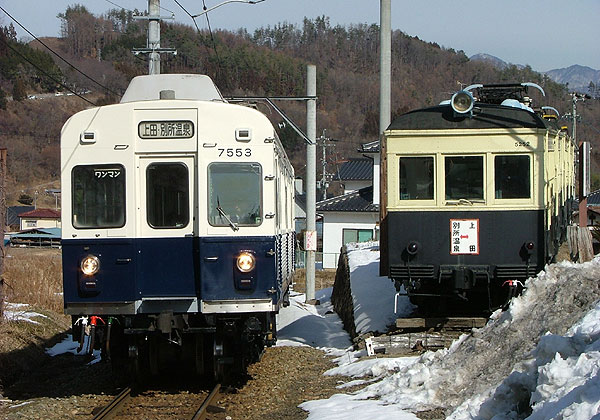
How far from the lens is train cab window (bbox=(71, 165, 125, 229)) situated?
927 centimetres

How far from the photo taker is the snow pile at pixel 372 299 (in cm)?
1379

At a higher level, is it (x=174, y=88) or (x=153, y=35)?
(x=153, y=35)

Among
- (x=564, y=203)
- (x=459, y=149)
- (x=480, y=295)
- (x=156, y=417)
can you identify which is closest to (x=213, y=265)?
(x=156, y=417)

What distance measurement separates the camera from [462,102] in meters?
11.9

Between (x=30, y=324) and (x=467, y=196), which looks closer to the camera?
(x=467, y=196)

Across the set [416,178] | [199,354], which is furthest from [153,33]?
[199,354]

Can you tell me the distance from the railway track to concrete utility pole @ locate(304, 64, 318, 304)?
10926 millimetres

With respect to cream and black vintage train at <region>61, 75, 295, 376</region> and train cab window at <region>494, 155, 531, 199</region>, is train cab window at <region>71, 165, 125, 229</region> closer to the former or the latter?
cream and black vintage train at <region>61, 75, 295, 376</region>

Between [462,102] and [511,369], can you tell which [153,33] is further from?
[511,369]

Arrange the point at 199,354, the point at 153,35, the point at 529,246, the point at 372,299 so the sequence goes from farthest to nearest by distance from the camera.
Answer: the point at 153,35 → the point at 372,299 → the point at 529,246 → the point at 199,354

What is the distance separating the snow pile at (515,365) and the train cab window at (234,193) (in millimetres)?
2244

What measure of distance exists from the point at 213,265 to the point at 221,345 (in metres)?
1.03

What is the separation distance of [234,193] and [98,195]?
5.13 feet

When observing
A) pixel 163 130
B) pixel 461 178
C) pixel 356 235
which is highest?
pixel 163 130
